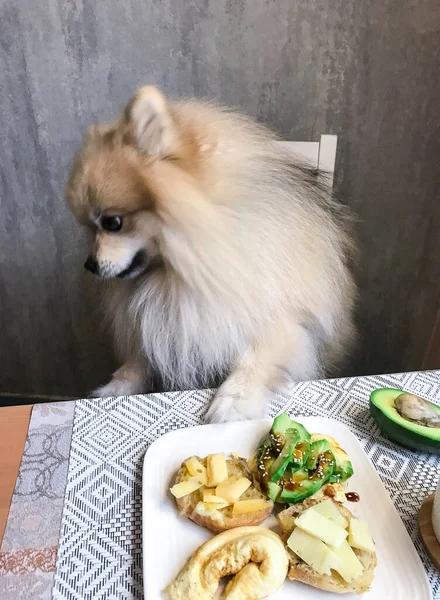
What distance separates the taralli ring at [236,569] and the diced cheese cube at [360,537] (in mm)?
77

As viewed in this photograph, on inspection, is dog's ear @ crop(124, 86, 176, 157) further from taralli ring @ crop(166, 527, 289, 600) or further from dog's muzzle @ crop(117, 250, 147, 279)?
taralli ring @ crop(166, 527, 289, 600)

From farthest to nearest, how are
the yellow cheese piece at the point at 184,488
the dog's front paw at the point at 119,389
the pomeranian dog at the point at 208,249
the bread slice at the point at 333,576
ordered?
the dog's front paw at the point at 119,389, the pomeranian dog at the point at 208,249, the yellow cheese piece at the point at 184,488, the bread slice at the point at 333,576

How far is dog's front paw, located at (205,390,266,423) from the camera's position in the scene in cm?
79

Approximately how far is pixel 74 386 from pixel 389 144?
49.8 inches

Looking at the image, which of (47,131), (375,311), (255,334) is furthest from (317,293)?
(47,131)

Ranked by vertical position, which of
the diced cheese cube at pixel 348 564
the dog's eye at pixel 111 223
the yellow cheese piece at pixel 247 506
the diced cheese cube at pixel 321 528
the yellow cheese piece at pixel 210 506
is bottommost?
the yellow cheese piece at pixel 247 506

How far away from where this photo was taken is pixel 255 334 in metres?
0.92

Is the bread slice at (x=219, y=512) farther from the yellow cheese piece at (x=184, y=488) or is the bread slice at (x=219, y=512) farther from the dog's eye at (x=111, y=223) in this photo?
the dog's eye at (x=111, y=223)

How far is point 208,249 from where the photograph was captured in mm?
814

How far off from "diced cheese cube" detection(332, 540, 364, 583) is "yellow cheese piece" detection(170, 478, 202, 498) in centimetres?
18

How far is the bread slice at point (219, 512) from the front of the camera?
23.4 inches

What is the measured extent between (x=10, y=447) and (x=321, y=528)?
47 cm

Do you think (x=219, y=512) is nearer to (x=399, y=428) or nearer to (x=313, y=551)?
(x=313, y=551)

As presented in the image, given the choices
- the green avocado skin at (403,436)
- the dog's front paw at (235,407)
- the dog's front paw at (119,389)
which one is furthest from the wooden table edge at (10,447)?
the green avocado skin at (403,436)
